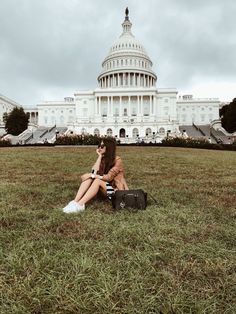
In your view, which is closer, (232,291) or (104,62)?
(232,291)

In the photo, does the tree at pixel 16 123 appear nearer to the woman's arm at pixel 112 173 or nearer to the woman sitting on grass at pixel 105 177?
the woman sitting on grass at pixel 105 177

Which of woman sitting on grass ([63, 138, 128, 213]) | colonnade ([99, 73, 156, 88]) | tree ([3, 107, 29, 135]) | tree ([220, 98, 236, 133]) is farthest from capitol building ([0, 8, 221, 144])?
woman sitting on grass ([63, 138, 128, 213])

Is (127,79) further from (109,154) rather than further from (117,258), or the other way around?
(117,258)

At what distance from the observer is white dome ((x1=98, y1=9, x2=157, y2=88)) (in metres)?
94.6

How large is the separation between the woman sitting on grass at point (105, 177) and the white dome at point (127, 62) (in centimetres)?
9030

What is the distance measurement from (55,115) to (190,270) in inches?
3776

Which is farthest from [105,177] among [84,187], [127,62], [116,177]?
[127,62]

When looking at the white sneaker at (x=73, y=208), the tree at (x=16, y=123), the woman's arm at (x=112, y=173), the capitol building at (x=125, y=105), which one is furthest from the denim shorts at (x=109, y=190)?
the tree at (x=16, y=123)

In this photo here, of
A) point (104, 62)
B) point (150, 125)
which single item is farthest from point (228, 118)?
point (104, 62)

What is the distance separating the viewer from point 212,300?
2.76 metres

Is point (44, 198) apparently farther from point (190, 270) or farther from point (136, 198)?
point (190, 270)

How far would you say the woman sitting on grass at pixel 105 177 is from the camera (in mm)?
6174

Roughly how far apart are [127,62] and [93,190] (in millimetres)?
93800

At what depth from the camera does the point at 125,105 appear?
8762 cm
